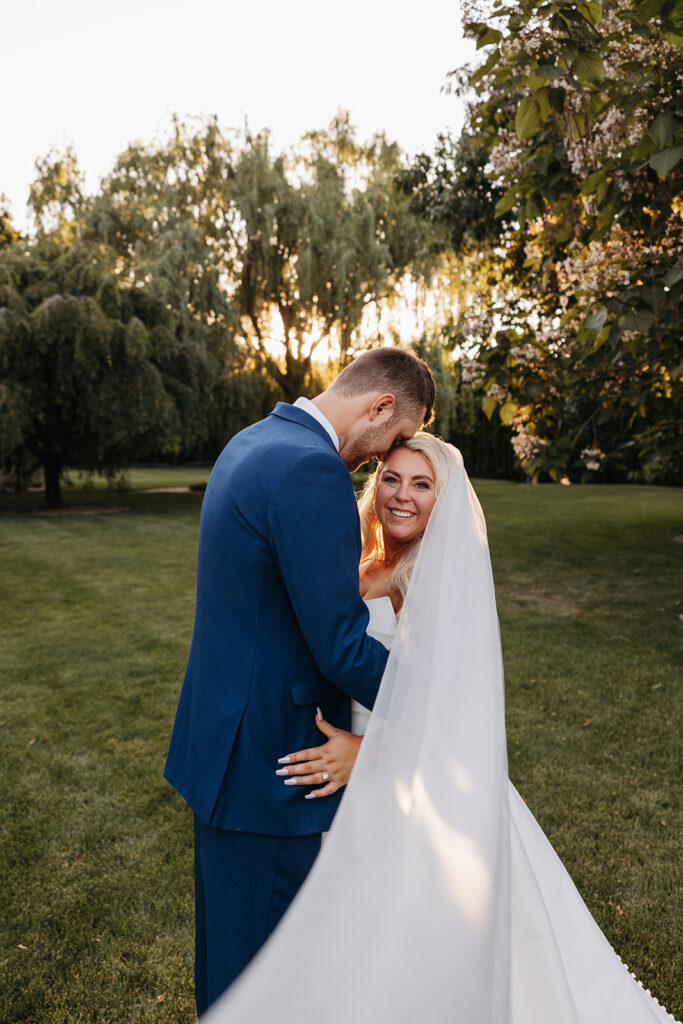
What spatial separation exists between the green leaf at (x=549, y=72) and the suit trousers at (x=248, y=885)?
2969 millimetres

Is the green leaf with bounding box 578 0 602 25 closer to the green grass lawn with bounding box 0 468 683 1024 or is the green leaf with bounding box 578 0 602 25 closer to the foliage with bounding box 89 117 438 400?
the green grass lawn with bounding box 0 468 683 1024

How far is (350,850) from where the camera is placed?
141 cm

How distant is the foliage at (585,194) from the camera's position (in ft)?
10.4

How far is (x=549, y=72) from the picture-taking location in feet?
9.55

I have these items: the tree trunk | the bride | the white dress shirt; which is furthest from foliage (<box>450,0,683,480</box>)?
the tree trunk

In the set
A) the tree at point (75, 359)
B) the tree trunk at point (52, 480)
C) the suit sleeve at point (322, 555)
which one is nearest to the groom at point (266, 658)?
the suit sleeve at point (322, 555)

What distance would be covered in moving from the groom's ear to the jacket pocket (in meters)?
0.68

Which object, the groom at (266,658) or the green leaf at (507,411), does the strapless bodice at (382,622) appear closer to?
the groom at (266,658)

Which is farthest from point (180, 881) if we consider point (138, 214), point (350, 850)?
point (138, 214)

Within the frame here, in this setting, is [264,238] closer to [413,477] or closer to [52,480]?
[52,480]

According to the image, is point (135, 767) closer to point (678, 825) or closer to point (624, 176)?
point (678, 825)

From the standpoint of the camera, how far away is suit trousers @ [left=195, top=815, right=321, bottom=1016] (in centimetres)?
160

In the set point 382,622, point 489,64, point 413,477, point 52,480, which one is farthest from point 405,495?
point 52,480

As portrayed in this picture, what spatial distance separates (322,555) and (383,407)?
571 mm
